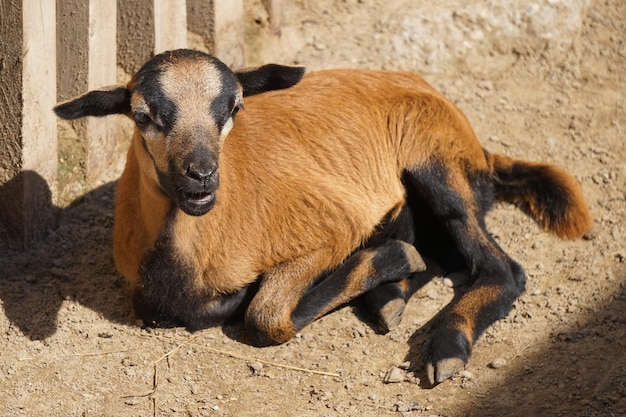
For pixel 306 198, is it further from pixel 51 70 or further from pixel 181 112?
→ pixel 51 70

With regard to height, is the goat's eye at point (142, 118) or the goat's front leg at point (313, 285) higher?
the goat's eye at point (142, 118)

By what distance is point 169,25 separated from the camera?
7707 mm

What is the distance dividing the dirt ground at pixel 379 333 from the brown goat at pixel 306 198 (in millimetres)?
185

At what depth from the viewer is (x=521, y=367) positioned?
241 inches

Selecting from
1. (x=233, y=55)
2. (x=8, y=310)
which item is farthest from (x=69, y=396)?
(x=233, y=55)

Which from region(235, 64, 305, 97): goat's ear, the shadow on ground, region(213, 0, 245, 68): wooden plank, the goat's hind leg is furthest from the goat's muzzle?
region(213, 0, 245, 68): wooden plank

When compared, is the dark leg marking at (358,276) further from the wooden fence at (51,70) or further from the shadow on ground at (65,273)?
the wooden fence at (51,70)

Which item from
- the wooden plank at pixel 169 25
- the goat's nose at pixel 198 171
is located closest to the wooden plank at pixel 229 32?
the wooden plank at pixel 169 25

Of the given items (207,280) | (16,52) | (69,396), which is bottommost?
(69,396)

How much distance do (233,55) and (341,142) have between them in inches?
71.0

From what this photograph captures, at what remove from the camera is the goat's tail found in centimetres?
731

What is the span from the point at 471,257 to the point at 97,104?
9.50 feet

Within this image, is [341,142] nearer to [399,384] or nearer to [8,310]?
[399,384]

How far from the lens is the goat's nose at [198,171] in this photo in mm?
5578
